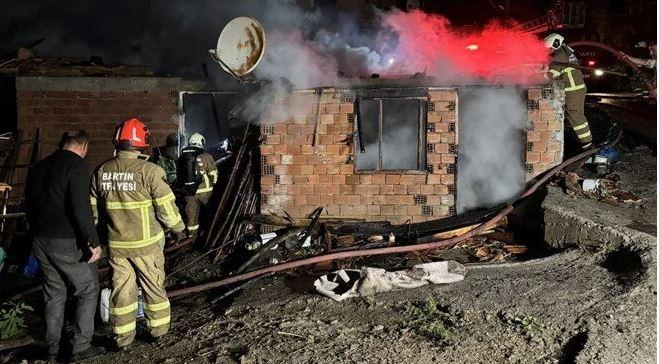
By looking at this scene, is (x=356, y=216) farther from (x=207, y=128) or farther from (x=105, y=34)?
(x=105, y=34)

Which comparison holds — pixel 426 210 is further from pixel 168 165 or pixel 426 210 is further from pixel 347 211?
pixel 168 165

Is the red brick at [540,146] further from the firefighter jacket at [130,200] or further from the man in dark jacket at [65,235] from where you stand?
the man in dark jacket at [65,235]

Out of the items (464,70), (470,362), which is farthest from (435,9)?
(470,362)

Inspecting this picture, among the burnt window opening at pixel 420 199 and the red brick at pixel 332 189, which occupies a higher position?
the red brick at pixel 332 189

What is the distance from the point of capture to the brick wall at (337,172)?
736 centimetres

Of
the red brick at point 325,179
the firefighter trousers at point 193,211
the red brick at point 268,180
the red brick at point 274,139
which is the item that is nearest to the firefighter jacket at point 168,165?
the firefighter trousers at point 193,211

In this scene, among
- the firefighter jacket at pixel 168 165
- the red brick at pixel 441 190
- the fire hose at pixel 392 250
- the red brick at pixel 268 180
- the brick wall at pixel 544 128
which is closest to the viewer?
the fire hose at pixel 392 250

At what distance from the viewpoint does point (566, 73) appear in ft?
23.2

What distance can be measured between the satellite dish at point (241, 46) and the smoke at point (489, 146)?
306 centimetres

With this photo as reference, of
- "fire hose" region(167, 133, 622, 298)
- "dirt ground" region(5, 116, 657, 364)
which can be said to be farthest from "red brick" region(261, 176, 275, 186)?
"dirt ground" region(5, 116, 657, 364)

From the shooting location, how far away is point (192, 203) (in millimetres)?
7316

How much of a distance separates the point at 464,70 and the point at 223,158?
4.19 metres

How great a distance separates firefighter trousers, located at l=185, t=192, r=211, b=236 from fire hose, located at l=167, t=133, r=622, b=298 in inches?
70.1

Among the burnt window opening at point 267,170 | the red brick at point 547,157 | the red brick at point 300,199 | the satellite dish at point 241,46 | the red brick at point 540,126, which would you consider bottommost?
the red brick at point 300,199
